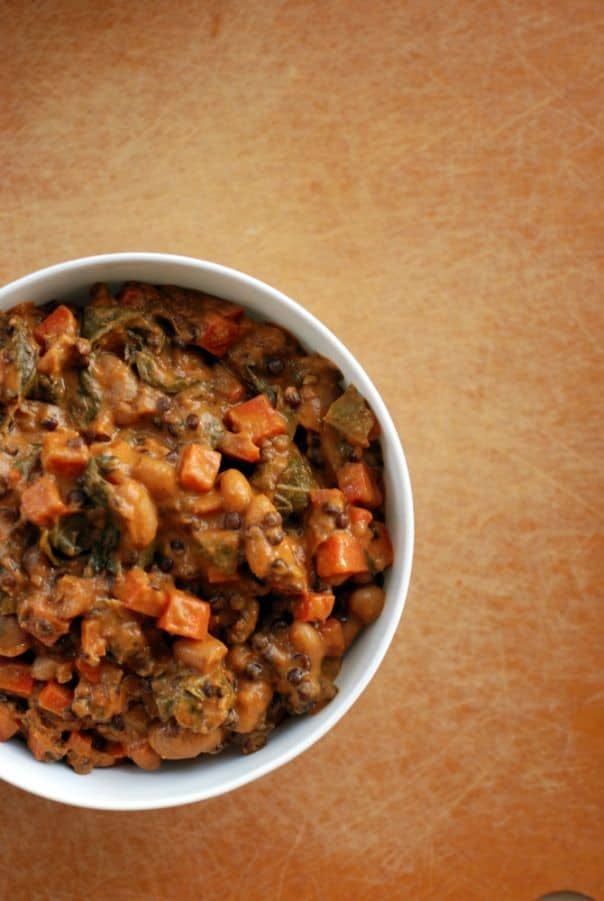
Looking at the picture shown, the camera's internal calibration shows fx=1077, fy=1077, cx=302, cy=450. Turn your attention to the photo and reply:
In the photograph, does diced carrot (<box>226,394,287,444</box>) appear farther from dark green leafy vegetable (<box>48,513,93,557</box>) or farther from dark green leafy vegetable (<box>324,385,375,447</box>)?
dark green leafy vegetable (<box>48,513,93,557</box>)

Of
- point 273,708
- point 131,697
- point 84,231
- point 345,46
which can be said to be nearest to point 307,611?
point 273,708

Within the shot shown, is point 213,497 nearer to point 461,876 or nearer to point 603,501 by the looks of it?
point 603,501

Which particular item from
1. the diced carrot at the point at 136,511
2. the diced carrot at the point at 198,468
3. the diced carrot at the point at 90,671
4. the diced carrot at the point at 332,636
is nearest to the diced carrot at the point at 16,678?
the diced carrot at the point at 90,671

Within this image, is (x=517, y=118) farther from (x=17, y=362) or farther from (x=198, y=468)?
(x=17, y=362)

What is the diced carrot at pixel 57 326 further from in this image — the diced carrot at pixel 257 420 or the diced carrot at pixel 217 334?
the diced carrot at pixel 257 420

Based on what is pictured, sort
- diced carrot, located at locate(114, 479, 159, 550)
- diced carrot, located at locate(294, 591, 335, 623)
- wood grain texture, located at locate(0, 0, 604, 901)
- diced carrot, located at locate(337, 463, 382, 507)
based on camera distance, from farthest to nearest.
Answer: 1. wood grain texture, located at locate(0, 0, 604, 901)
2. diced carrot, located at locate(337, 463, 382, 507)
3. diced carrot, located at locate(294, 591, 335, 623)
4. diced carrot, located at locate(114, 479, 159, 550)

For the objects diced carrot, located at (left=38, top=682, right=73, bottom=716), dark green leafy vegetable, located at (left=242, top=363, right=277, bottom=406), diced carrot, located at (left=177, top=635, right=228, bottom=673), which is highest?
dark green leafy vegetable, located at (left=242, top=363, right=277, bottom=406)

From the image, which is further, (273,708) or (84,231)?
(84,231)

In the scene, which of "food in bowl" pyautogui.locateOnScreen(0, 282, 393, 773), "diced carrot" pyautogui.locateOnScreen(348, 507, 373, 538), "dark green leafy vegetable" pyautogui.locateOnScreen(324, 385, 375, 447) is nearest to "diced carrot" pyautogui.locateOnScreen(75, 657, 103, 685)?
"food in bowl" pyautogui.locateOnScreen(0, 282, 393, 773)
